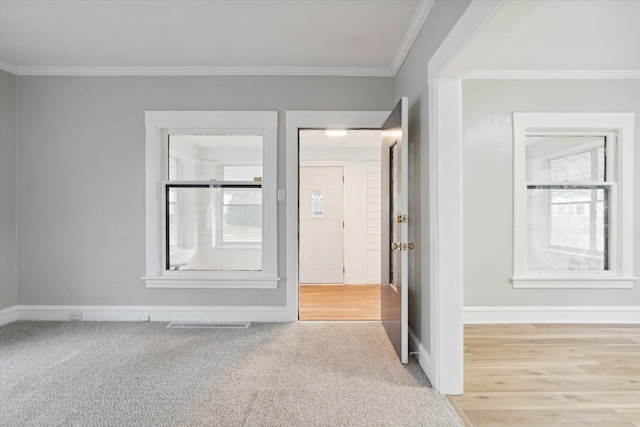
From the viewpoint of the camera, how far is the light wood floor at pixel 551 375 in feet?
6.57

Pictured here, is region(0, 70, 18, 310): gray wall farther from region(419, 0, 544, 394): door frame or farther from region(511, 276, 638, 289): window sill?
region(511, 276, 638, 289): window sill

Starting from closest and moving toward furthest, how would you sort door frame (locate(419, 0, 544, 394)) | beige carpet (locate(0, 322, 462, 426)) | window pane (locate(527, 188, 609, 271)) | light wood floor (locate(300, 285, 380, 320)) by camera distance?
1. beige carpet (locate(0, 322, 462, 426))
2. door frame (locate(419, 0, 544, 394))
3. window pane (locate(527, 188, 609, 271))
4. light wood floor (locate(300, 285, 380, 320))

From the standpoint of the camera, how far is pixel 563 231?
12.2ft

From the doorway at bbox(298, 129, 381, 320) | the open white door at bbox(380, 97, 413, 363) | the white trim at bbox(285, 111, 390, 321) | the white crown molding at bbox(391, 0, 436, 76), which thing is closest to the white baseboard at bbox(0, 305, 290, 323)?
the white trim at bbox(285, 111, 390, 321)

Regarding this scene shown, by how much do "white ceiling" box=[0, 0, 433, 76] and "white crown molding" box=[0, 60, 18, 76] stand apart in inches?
0.6

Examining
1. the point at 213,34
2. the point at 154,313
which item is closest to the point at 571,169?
the point at 213,34

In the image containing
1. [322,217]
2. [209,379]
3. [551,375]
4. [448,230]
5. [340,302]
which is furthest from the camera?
[322,217]

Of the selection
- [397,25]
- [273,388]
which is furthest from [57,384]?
[397,25]

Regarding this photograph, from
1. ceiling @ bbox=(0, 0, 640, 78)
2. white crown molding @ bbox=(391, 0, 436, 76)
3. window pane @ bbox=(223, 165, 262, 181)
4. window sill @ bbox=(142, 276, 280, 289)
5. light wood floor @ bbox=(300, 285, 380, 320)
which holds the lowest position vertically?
light wood floor @ bbox=(300, 285, 380, 320)

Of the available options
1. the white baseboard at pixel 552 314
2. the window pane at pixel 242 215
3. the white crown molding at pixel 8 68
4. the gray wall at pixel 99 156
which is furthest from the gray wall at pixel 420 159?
the white crown molding at pixel 8 68

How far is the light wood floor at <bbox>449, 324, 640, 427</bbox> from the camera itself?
2004 mm

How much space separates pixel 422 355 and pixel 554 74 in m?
3.09

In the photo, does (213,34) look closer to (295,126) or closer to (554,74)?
(295,126)

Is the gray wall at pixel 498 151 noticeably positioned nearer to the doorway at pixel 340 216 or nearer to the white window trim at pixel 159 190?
the white window trim at pixel 159 190
